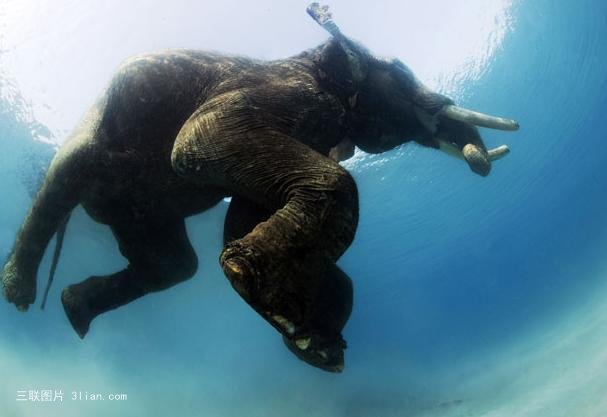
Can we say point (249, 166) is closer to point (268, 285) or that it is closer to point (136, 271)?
point (268, 285)

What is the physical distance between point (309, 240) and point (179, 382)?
4014 centimetres

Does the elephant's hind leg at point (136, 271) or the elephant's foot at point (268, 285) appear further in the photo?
the elephant's hind leg at point (136, 271)

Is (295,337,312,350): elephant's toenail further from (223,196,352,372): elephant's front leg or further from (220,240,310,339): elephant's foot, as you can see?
(223,196,352,372): elephant's front leg

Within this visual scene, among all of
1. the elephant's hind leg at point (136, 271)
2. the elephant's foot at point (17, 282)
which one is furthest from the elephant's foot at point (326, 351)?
the elephant's foot at point (17, 282)

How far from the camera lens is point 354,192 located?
2.48m

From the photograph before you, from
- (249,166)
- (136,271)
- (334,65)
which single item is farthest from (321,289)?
(136,271)

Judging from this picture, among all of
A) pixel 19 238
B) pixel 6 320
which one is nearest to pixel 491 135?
pixel 19 238

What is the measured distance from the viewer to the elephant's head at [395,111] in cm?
414

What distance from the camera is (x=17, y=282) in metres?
4.57

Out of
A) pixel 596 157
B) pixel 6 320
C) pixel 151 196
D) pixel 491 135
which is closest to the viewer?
pixel 151 196

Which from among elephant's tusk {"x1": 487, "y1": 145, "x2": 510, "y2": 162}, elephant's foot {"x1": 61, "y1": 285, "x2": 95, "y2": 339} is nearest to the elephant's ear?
elephant's tusk {"x1": 487, "y1": 145, "x2": 510, "y2": 162}

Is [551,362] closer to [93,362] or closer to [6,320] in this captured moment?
[6,320]

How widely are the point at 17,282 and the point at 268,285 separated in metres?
3.76

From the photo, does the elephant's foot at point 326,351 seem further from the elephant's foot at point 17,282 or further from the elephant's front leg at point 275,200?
the elephant's foot at point 17,282
